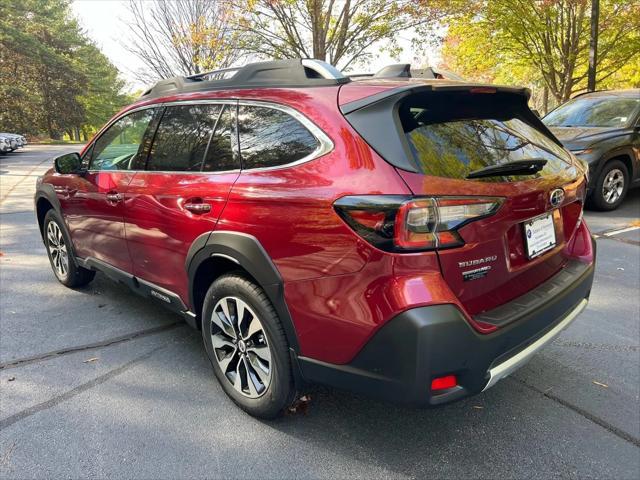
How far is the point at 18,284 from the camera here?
4551 mm

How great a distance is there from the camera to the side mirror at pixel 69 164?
3785 millimetres

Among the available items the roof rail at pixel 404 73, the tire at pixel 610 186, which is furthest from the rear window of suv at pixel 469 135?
the tire at pixel 610 186

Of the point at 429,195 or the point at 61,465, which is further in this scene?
the point at 61,465

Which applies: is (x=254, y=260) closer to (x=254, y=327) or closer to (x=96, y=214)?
(x=254, y=327)

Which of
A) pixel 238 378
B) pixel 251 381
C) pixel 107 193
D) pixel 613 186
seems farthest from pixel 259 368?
pixel 613 186

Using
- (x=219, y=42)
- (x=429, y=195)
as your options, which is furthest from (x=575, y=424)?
(x=219, y=42)

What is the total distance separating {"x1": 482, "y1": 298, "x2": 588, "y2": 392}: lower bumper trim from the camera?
1969mm

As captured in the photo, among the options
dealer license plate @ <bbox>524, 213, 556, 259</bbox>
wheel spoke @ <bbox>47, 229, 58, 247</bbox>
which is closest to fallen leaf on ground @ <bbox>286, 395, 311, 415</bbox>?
dealer license plate @ <bbox>524, 213, 556, 259</bbox>

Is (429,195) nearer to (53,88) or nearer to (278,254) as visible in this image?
(278,254)

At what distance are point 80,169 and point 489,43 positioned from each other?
52.8ft

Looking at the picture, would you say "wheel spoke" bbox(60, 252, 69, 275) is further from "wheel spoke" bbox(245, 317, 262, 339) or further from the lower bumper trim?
the lower bumper trim

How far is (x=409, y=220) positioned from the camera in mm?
1795

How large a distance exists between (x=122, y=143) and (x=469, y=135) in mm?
2586

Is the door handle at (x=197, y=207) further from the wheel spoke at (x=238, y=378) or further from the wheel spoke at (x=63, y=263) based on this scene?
the wheel spoke at (x=63, y=263)
